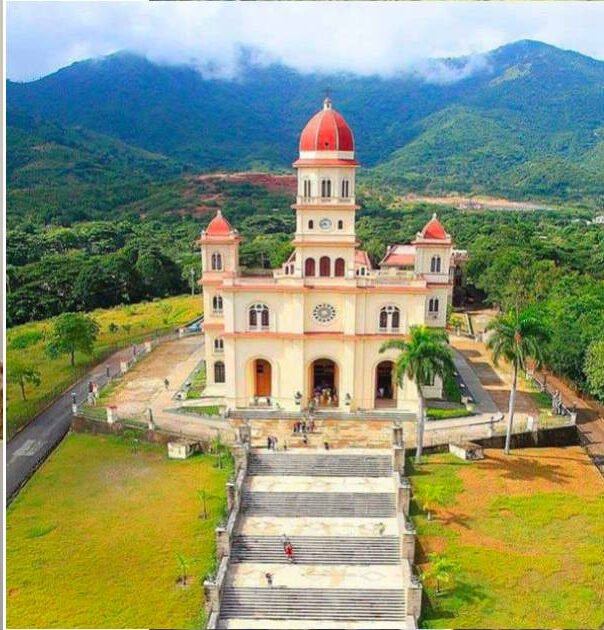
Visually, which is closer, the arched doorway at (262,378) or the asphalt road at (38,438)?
the asphalt road at (38,438)

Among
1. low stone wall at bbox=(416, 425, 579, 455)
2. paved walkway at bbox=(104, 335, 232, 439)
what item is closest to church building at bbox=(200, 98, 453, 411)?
paved walkway at bbox=(104, 335, 232, 439)

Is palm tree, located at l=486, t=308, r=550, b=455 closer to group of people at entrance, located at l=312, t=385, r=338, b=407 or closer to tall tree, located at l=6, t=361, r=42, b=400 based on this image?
group of people at entrance, located at l=312, t=385, r=338, b=407

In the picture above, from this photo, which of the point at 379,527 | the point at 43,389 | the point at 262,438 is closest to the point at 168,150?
the point at 43,389

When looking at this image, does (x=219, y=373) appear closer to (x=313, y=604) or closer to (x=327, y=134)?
(x=327, y=134)

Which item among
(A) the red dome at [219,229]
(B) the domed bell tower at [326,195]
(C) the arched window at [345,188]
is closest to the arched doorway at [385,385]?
(B) the domed bell tower at [326,195]

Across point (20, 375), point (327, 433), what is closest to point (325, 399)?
point (327, 433)

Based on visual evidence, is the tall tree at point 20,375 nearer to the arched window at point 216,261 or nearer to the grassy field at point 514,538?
the arched window at point 216,261
